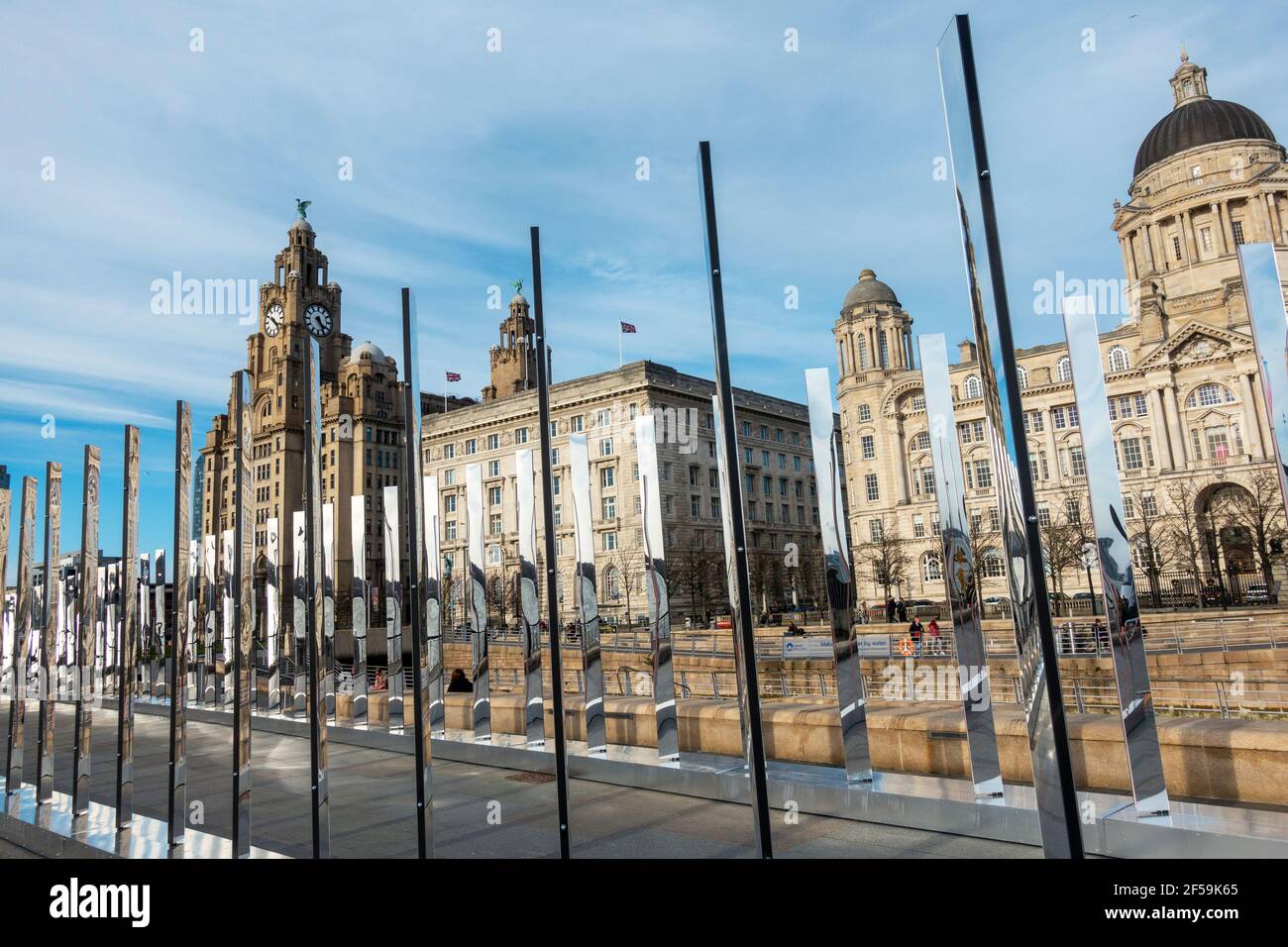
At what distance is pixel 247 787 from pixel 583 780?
4746mm

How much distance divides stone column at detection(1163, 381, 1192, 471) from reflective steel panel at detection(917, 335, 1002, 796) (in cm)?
5404

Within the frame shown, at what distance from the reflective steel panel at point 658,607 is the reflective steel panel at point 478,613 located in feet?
13.9

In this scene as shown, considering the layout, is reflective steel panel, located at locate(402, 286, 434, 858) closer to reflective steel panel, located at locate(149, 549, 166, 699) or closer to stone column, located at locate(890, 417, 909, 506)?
reflective steel panel, located at locate(149, 549, 166, 699)

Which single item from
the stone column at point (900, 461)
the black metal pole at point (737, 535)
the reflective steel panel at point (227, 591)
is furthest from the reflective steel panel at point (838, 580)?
the stone column at point (900, 461)

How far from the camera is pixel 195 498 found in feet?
35.4

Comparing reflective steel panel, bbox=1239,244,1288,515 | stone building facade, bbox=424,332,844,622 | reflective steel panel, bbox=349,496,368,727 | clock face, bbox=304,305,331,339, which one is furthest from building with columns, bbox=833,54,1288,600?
clock face, bbox=304,305,331,339

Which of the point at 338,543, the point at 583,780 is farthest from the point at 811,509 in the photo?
the point at 583,780

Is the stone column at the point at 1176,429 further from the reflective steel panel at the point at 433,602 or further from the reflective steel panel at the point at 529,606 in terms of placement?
the reflective steel panel at the point at 433,602

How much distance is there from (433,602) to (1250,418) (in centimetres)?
5612

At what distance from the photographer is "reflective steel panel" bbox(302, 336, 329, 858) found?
7.12 m

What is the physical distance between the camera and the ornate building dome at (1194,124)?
67.6 meters
